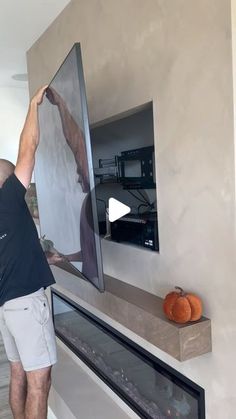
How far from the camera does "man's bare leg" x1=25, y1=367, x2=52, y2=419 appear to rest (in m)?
1.67

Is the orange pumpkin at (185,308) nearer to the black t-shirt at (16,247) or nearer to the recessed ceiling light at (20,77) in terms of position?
the black t-shirt at (16,247)

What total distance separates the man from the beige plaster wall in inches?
18.5

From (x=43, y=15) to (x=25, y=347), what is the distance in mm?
2027

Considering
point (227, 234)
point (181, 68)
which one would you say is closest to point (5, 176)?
point (181, 68)

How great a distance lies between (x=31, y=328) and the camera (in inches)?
63.8

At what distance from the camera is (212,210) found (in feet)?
4.13

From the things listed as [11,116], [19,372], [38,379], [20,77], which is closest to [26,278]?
[38,379]

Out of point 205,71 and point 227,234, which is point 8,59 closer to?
Result: point 205,71

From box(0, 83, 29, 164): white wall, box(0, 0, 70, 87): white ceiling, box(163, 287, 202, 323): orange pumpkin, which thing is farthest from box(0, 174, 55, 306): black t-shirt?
box(0, 83, 29, 164): white wall

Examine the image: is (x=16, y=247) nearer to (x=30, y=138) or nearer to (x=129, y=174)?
(x=30, y=138)

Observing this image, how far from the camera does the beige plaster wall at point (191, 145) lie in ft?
3.91

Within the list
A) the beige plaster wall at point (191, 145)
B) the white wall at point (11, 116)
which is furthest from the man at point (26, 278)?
the white wall at point (11, 116)

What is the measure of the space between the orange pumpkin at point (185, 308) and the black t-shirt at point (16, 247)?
64cm

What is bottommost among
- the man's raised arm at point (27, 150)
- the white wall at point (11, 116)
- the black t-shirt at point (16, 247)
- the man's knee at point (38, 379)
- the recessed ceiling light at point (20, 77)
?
the man's knee at point (38, 379)
